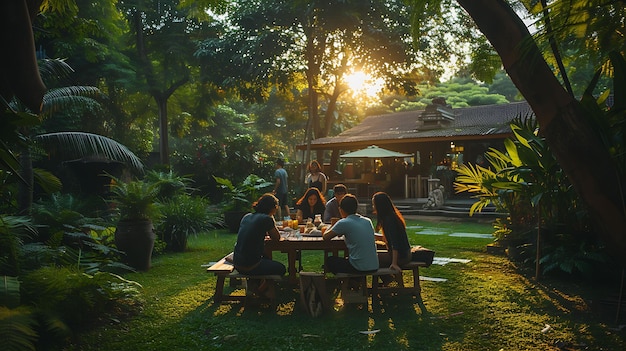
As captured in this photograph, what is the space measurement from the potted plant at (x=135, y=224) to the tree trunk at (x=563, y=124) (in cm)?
627

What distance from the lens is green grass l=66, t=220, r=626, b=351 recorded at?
4648 mm

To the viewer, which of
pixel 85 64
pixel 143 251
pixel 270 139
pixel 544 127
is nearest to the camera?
pixel 544 127

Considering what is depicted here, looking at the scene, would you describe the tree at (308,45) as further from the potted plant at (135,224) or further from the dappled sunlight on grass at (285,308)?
the dappled sunlight on grass at (285,308)

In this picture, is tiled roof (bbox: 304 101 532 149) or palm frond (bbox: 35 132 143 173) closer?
palm frond (bbox: 35 132 143 173)

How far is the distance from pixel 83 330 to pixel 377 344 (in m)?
3.00

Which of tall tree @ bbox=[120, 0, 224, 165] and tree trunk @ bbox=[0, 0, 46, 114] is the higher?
tall tree @ bbox=[120, 0, 224, 165]

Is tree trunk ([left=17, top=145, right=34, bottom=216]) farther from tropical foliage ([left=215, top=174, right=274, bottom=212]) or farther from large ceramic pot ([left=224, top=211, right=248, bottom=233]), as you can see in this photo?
large ceramic pot ([left=224, top=211, right=248, bottom=233])

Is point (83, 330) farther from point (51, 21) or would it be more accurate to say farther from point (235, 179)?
point (235, 179)

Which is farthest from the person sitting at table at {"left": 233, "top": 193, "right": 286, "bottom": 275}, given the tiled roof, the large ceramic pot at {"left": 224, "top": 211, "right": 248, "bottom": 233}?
the tiled roof

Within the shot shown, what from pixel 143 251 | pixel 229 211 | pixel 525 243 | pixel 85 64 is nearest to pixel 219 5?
pixel 143 251

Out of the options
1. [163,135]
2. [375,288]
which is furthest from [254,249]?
[163,135]

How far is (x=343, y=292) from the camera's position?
5859 mm

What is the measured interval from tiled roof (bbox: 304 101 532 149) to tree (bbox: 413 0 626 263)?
1548 cm

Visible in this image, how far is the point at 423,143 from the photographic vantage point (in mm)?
24172
